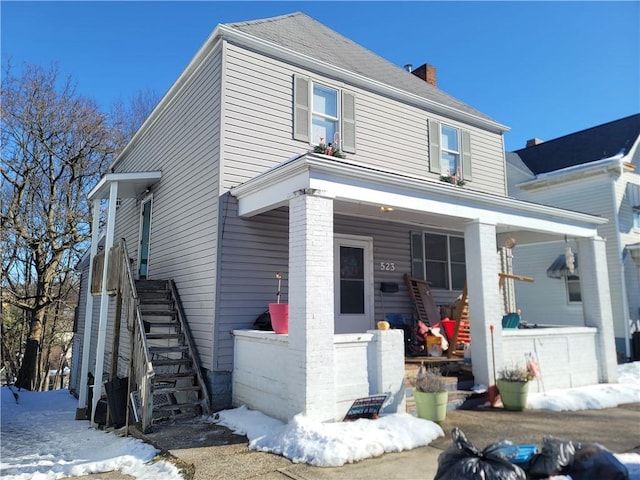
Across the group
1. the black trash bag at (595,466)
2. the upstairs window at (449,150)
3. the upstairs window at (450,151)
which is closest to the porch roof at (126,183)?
the upstairs window at (449,150)

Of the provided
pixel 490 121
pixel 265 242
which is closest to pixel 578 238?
pixel 490 121

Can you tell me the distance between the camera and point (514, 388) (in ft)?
22.9

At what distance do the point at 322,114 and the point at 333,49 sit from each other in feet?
7.99

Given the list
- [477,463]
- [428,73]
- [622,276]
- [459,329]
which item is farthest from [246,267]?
[622,276]

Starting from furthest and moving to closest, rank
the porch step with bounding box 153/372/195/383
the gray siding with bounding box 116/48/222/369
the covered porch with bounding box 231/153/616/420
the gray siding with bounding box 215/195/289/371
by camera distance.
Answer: the gray siding with bounding box 116/48/222/369 → the gray siding with bounding box 215/195/289/371 → the porch step with bounding box 153/372/195/383 → the covered porch with bounding box 231/153/616/420

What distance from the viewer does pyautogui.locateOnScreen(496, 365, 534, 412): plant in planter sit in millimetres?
6961

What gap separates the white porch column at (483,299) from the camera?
25.0 feet

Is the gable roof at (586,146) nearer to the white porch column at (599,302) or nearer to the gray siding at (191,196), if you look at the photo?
the white porch column at (599,302)

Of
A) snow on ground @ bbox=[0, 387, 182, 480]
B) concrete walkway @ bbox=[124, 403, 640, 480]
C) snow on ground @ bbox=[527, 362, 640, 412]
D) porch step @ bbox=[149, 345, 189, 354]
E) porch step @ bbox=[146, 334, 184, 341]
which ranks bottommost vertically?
snow on ground @ bbox=[0, 387, 182, 480]

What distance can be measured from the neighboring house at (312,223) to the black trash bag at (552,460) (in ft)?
8.31

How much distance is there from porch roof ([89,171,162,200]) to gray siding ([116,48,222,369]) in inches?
11.5

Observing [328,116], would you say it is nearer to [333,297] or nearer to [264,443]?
[333,297]

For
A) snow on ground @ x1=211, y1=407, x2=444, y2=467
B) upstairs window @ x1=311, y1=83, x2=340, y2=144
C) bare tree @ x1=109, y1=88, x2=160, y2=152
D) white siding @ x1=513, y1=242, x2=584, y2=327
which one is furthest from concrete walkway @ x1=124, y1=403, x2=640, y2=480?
bare tree @ x1=109, y1=88, x2=160, y2=152

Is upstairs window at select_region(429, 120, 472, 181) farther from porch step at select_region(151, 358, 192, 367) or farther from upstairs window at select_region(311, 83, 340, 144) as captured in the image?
porch step at select_region(151, 358, 192, 367)
